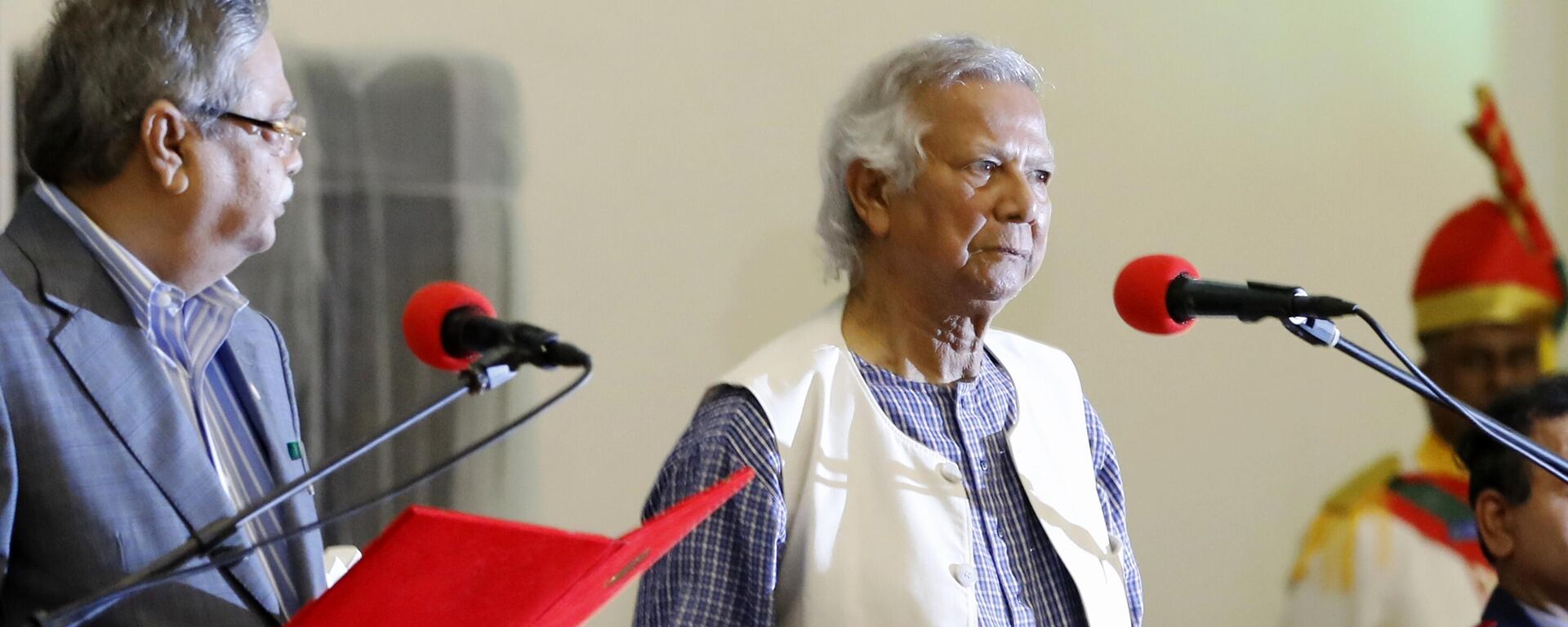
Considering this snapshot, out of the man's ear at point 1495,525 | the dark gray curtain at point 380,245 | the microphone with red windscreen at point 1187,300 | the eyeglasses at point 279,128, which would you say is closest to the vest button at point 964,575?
the microphone with red windscreen at point 1187,300

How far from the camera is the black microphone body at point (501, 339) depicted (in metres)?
1.35

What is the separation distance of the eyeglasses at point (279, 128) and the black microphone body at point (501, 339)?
332 mm

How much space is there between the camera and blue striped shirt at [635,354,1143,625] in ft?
5.57

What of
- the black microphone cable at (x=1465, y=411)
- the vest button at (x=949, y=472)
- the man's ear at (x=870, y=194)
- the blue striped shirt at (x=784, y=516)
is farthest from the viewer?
the man's ear at (x=870, y=194)

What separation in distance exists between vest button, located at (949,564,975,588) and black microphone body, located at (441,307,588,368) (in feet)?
1.89

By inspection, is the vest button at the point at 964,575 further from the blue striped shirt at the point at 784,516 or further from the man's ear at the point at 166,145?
the man's ear at the point at 166,145

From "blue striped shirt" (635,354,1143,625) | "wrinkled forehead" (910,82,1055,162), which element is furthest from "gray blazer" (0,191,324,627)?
"wrinkled forehead" (910,82,1055,162)

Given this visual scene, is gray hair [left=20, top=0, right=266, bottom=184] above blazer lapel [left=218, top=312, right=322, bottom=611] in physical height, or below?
above

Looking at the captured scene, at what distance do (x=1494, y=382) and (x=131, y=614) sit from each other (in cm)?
299

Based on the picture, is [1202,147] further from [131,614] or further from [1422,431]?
[131,614]

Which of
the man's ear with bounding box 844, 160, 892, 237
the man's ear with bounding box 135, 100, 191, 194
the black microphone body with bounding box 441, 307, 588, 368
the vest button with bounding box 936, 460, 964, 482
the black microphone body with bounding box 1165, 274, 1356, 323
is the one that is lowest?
the vest button with bounding box 936, 460, 964, 482

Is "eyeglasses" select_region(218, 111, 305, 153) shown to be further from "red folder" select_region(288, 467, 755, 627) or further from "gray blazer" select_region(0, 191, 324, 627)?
"red folder" select_region(288, 467, 755, 627)

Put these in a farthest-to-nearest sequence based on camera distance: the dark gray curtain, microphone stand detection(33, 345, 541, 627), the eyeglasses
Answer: the dark gray curtain, the eyeglasses, microphone stand detection(33, 345, 541, 627)

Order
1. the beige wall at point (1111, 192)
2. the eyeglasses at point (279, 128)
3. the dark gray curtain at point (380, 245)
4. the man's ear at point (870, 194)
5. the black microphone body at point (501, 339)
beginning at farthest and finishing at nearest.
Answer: the beige wall at point (1111, 192)
the dark gray curtain at point (380, 245)
the man's ear at point (870, 194)
the eyeglasses at point (279, 128)
the black microphone body at point (501, 339)
